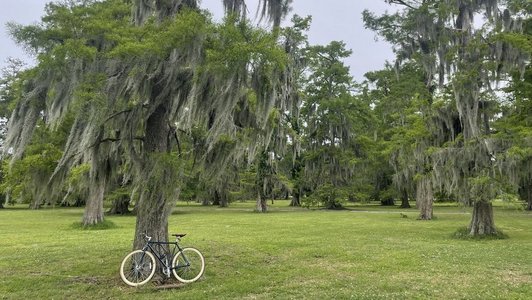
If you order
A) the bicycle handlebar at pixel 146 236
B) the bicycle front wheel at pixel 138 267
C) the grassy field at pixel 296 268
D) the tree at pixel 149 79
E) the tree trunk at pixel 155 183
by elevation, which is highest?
the tree at pixel 149 79

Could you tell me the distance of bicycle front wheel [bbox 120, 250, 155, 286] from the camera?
23.6 ft

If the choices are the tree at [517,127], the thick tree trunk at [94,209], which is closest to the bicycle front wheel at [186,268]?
→ the tree at [517,127]

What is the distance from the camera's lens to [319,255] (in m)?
10.6

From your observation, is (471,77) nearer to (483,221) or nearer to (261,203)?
(483,221)

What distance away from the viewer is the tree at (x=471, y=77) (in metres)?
13.4

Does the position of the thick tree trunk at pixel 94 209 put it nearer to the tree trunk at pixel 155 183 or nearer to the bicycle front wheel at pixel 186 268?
the bicycle front wheel at pixel 186 268

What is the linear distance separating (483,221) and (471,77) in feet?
16.1

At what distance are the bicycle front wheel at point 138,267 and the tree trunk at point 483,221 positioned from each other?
1149 centimetres

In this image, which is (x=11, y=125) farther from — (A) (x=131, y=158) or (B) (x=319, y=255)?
(B) (x=319, y=255)

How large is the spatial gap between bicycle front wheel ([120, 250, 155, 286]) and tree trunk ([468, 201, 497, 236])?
1149 centimetres

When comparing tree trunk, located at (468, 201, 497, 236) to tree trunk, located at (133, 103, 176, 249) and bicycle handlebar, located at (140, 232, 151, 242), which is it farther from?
bicycle handlebar, located at (140, 232, 151, 242)

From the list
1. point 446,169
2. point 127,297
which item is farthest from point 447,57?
point 127,297

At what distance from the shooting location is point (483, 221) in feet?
47.4

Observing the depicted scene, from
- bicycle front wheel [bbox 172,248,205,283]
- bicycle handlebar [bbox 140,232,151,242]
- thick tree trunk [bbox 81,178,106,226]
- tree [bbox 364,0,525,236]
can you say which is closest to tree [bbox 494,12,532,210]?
tree [bbox 364,0,525,236]
